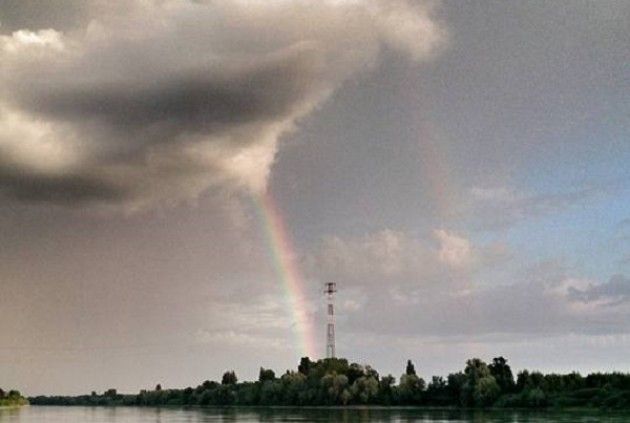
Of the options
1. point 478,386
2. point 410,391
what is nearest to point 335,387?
point 410,391

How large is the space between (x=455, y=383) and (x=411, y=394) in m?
12.2

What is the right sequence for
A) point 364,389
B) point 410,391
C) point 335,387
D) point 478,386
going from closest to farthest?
point 478,386
point 410,391
point 364,389
point 335,387

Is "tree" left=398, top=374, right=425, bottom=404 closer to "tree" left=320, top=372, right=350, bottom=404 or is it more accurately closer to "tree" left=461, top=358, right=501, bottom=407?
"tree" left=320, top=372, right=350, bottom=404

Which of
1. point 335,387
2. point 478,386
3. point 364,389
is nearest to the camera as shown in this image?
point 478,386

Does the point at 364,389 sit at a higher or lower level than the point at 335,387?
lower

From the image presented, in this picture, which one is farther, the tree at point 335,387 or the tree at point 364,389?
the tree at point 335,387

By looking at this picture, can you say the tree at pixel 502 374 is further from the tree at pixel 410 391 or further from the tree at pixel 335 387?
the tree at pixel 335 387

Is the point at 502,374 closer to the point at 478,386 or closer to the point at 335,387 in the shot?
the point at 478,386

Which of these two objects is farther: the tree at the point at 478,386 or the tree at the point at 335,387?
the tree at the point at 335,387

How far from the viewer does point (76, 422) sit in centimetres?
12600

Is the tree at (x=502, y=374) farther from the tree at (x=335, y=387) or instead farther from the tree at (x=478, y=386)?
the tree at (x=335, y=387)

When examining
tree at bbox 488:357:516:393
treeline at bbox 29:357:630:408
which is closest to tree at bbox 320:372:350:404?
treeline at bbox 29:357:630:408

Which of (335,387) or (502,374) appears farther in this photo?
(335,387)

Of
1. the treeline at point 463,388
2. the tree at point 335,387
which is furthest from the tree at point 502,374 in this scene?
the tree at point 335,387
